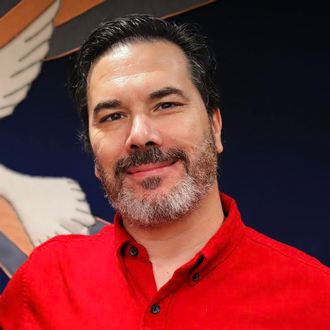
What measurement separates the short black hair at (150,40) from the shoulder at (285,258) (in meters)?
0.37

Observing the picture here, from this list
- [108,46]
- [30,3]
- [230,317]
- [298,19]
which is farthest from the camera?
[30,3]

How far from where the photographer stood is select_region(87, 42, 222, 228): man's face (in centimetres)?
104

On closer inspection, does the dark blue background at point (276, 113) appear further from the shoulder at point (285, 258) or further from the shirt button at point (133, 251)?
the shirt button at point (133, 251)

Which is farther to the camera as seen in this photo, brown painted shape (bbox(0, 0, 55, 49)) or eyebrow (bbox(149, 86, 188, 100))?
brown painted shape (bbox(0, 0, 55, 49))

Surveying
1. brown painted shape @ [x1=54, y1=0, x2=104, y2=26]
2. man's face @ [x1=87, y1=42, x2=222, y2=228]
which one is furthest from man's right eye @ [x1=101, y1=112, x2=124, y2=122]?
brown painted shape @ [x1=54, y1=0, x2=104, y2=26]

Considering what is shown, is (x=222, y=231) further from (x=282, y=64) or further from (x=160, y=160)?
(x=282, y=64)

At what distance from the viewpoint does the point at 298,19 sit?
1.41m

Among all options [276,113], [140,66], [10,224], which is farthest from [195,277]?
[10,224]

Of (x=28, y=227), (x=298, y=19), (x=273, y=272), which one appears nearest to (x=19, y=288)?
(x=28, y=227)

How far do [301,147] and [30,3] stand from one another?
1.08 meters

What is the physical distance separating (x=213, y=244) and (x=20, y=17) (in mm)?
1147

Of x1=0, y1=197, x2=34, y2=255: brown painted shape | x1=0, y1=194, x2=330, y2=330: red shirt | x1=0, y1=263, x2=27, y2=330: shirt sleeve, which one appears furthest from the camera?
x1=0, y1=197, x2=34, y2=255: brown painted shape

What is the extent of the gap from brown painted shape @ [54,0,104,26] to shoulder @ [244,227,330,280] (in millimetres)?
991

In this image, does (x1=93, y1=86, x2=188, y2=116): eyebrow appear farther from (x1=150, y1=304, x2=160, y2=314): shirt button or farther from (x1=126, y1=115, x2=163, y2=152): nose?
(x1=150, y1=304, x2=160, y2=314): shirt button
